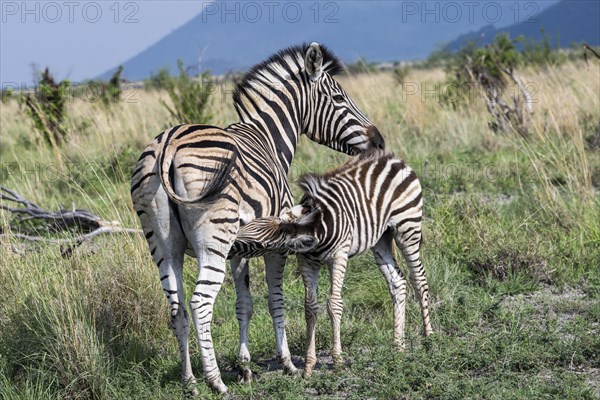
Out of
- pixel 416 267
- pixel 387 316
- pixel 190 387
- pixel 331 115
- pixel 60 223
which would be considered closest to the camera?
pixel 190 387

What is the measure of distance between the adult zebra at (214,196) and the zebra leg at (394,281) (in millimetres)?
846

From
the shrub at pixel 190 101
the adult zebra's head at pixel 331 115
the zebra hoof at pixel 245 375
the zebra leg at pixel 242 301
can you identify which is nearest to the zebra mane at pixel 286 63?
the adult zebra's head at pixel 331 115

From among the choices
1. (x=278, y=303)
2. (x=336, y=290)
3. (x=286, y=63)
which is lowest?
(x=278, y=303)

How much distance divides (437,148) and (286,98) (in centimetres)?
618

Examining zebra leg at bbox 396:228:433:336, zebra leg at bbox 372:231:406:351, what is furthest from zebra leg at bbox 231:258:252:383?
zebra leg at bbox 396:228:433:336

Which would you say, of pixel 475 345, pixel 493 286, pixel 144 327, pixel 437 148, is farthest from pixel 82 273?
pixel 437 148

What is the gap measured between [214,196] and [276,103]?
5.02 ft

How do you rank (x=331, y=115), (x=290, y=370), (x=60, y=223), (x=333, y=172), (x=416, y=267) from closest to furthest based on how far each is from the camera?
(x=290, y=370), (x=333, y=172), (x=416, y=267), (x=331, y=115), (x=60, y=223)

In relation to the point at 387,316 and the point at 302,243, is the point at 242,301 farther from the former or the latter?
the point at 387,316

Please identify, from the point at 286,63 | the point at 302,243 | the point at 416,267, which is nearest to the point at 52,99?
the point at 286,63

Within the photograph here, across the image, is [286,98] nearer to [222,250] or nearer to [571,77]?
[222,250]

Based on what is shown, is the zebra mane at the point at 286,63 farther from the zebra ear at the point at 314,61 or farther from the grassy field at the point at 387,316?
the grassy field at the point at 387,316

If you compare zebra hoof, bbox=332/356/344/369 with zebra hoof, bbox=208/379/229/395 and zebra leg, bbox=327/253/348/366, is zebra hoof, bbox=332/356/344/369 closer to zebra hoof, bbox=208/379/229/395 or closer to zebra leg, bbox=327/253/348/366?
zebra leg, bbox=327/253/348/366

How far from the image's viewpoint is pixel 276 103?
596 centimetres
